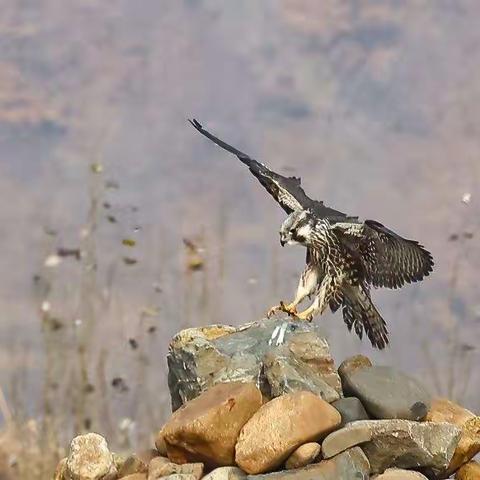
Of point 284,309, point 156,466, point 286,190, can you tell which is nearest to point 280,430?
point 156,466

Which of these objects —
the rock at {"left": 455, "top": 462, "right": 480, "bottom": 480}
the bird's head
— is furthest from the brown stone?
the rock at {"left": 455, "top": 462, "right": 480, "bottom": 480}

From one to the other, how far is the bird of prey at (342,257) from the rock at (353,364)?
40 centimetres

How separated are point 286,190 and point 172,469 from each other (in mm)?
1997

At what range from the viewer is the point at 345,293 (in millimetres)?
6277

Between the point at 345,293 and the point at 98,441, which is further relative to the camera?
the point at 345,293

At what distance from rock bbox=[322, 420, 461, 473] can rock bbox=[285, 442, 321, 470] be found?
0.38 ft

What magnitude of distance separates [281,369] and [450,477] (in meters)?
1.26

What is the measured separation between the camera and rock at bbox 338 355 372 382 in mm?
5664

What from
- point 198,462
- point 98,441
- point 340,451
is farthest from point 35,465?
point 340,451

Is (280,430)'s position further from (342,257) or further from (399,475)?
(342,257)

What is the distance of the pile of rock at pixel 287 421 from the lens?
5.07 metres

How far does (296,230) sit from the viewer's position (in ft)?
19.3

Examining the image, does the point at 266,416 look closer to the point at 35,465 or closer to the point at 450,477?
the point at 450,477

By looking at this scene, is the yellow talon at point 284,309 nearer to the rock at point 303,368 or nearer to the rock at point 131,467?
the rock at point 303,368
